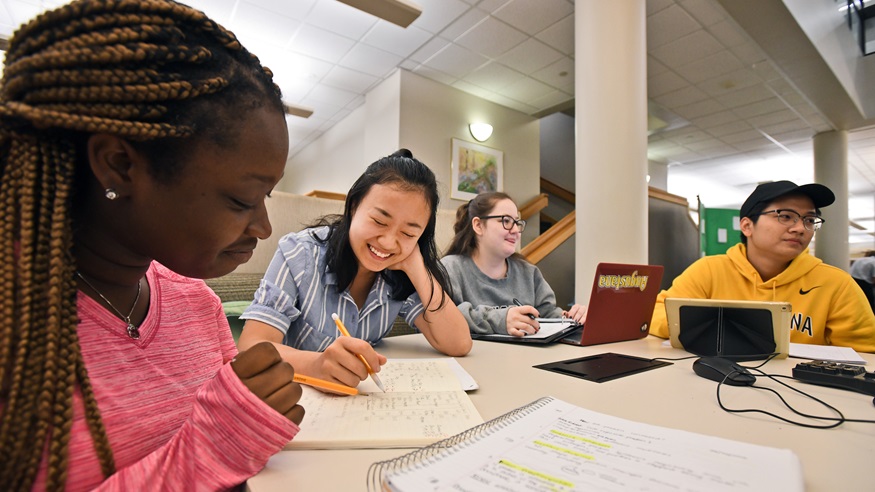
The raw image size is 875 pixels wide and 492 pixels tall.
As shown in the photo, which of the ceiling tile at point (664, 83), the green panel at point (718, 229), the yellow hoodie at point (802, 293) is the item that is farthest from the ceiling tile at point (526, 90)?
the yellow hoodie at point (802, 293)

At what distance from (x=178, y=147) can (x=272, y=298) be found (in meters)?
0.60

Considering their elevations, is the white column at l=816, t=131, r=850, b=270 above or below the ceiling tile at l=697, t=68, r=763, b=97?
below

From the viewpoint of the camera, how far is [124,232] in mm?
444

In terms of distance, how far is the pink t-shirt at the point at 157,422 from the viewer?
393 mm

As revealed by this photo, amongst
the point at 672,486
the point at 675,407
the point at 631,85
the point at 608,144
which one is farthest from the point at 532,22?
the point at 672,486

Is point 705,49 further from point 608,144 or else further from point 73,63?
point 73,63

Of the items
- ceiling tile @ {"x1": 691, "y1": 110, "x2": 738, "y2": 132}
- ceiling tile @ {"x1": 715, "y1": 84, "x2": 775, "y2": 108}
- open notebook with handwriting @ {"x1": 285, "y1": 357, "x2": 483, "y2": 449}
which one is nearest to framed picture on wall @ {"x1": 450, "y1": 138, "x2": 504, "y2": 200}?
ceiling tile @ {"x1": 715, "y1": 84, "x2": 775, "y2": 108}

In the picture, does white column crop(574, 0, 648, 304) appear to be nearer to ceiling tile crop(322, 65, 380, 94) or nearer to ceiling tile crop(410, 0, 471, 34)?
ceiling tile crop(410, 0, 471, 34)

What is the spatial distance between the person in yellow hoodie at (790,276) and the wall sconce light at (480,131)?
3.09 m

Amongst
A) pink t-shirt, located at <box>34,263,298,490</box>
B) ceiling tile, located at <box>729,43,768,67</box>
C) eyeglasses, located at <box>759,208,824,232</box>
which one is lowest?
pink t-shirt, located at <box>34,263,298,490</box>

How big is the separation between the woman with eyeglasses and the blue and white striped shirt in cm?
59

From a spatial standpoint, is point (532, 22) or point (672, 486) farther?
point (532, 22)

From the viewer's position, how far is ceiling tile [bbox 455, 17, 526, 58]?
3345 millimetres

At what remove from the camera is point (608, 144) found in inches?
95.7
